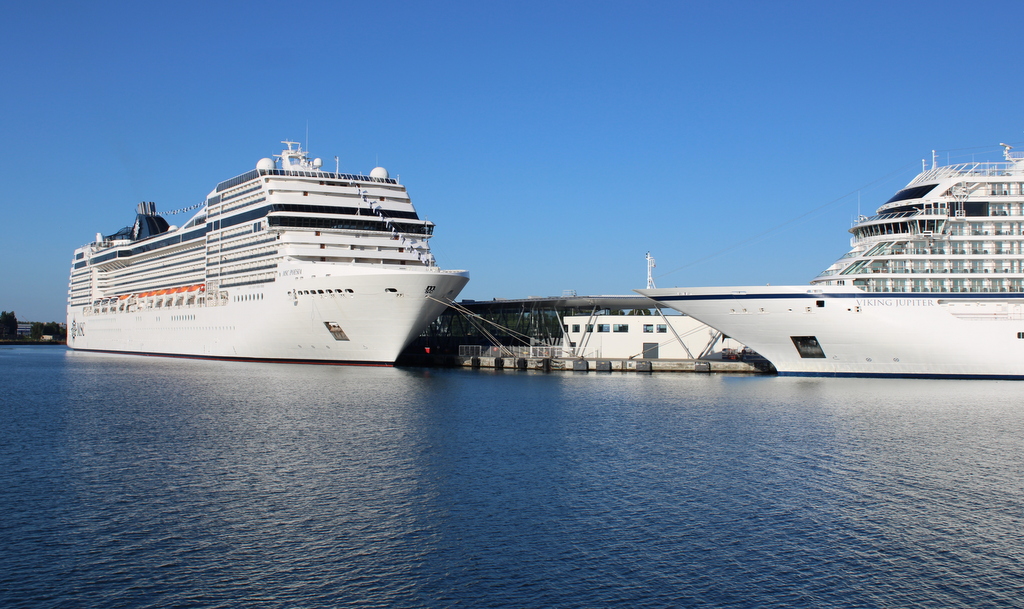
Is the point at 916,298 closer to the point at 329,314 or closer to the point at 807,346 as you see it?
the point at 807,346

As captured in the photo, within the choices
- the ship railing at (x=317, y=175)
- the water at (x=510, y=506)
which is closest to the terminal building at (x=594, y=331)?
the ship railing at (x=317, y=175)

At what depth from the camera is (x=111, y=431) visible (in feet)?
94.8

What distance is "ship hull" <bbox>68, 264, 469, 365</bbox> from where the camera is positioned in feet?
170

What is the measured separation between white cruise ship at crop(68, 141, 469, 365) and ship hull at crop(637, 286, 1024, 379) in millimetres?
20406

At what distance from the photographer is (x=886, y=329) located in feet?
151

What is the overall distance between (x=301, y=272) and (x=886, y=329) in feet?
126

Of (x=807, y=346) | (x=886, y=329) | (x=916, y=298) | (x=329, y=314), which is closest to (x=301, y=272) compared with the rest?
(x=329, y=314)

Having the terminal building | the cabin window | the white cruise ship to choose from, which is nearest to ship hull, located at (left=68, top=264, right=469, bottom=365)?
the white cruise ship

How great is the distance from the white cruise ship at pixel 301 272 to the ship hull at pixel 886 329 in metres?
20.4

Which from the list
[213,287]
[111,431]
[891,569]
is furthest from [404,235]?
[891,569]

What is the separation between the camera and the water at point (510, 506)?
46.3 ft

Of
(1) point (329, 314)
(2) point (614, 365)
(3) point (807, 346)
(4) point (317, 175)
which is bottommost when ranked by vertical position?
(2) point (614, 365)

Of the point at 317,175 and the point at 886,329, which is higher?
the point at 317,175

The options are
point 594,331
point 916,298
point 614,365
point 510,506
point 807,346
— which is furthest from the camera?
point 594,331
